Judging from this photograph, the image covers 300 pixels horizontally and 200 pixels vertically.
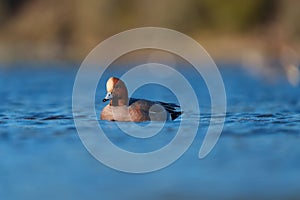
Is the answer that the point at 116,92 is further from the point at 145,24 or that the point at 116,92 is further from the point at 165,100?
the point at 145,24

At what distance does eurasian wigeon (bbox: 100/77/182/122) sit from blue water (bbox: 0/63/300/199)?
17 cm

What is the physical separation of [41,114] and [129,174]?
427 cm

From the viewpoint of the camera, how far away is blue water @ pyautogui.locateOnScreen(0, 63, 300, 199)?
21.7ft

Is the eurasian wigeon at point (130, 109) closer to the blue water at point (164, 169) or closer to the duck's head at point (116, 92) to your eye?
the duck's head at point (116, 92)

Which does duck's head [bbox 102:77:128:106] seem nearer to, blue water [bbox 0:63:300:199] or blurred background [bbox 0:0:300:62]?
blue water [bbox 0:63:300:199]

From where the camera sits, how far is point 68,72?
Result: 22797 mm

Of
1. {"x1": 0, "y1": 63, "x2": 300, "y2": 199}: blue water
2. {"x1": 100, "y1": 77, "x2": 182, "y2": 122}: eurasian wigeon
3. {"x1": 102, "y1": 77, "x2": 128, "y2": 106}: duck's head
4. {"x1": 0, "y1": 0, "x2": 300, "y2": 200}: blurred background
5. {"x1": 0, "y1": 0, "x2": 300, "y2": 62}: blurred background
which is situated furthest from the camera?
{"x1": 0, "y1": 0, "x2": 300, "y2": 62}: blurred background

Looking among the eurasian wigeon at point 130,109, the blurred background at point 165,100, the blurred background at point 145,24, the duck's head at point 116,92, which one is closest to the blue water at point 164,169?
the blurred background at point 165,100

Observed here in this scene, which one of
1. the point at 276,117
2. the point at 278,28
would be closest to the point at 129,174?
the point at 276,117

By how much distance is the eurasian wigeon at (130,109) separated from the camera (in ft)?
32.8

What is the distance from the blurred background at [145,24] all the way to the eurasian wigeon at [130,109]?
1861 centimetres

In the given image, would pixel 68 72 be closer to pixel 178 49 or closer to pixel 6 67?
pixel 6 67

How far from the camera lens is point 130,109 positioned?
10039 millimetres

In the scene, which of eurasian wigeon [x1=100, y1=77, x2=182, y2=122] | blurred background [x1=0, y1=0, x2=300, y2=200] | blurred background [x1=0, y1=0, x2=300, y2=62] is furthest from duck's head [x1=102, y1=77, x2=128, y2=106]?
blurred background [x1=0, y1=0, x2=300, y2=62]
